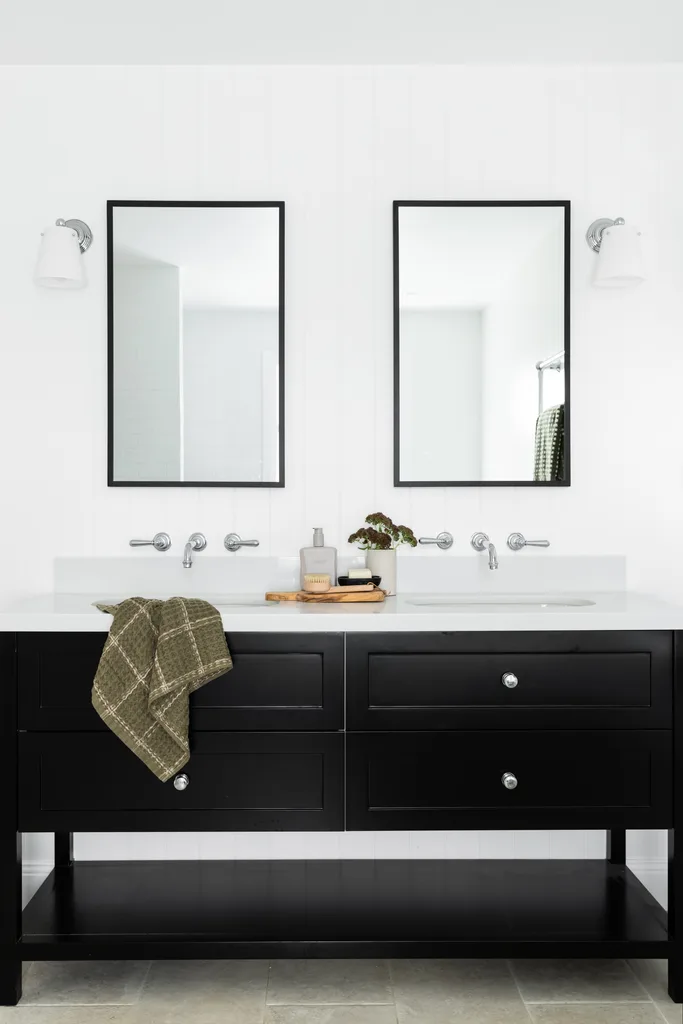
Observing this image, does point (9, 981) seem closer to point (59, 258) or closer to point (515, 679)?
point (515, 679)

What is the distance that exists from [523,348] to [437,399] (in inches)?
11.9

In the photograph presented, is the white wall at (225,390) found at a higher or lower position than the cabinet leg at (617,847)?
higher

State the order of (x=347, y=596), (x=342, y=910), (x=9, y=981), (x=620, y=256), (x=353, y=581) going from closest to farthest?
1. (x=9, y=981)
2. (x=342, y=910)
3. (x=347, y=596)
4. (x=353, y=581)
5. (x=620, y=256)

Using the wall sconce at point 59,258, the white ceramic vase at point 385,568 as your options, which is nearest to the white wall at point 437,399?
the white ceramic vase at point 385,568

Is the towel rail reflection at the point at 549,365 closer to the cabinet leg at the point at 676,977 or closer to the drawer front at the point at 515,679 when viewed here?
the drawer front at the point at 515,679

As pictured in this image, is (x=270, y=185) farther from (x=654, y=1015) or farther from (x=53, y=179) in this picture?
(x=654, y=1015)

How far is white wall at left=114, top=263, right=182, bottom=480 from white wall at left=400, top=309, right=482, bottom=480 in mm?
692

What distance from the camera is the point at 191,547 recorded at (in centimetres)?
236

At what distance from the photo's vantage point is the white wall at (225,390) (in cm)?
239

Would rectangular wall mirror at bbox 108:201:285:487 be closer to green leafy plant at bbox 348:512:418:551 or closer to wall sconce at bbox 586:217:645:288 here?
green leafy plant at bbox 348:512:418:551

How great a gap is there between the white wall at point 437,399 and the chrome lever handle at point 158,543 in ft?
2.42

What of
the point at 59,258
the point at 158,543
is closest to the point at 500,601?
the point at 158,543

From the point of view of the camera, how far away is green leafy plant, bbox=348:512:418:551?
7.50 feet

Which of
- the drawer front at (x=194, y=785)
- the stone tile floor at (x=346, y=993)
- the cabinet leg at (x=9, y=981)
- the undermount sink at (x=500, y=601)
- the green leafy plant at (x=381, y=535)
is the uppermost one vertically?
the green leafy plant at (x=381, y=535)
